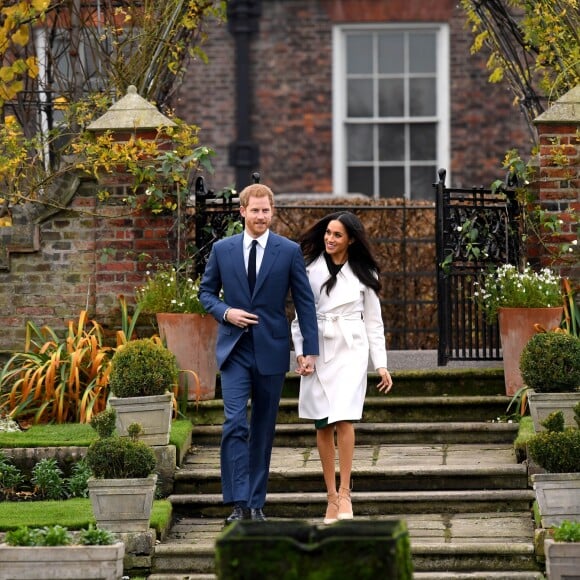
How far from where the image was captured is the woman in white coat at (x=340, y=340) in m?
8.03

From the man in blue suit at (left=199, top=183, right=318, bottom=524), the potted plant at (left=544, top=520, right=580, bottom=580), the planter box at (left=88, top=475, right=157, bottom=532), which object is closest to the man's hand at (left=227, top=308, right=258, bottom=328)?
the man in blue suit at (left=199, top=183, right=318, bottom=524)

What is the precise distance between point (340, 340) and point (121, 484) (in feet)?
4.52

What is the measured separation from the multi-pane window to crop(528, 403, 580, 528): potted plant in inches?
400

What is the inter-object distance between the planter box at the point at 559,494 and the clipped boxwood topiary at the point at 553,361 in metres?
1.30

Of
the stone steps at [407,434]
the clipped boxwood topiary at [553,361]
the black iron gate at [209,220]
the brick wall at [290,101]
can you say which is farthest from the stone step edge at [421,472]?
the brick wall at [290,101]

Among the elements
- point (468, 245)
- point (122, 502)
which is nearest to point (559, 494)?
point (122, 502)

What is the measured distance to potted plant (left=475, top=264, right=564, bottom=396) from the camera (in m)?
10.1

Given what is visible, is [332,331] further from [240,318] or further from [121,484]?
[121,484]

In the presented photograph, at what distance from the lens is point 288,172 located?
17.9m

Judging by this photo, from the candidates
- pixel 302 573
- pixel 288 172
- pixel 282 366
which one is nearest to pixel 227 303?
pixel 282 366

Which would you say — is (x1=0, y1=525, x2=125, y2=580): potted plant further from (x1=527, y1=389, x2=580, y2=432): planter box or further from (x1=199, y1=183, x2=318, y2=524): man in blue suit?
(x1=527, y1=389, x2=580, y2=432): planter box

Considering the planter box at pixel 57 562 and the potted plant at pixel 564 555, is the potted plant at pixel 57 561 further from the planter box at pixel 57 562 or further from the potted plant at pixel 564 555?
the potted plant at pixel 564 555

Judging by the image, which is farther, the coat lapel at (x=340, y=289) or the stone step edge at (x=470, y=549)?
the coat lapel at (x=340, y=289)

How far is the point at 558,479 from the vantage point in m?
7.70
